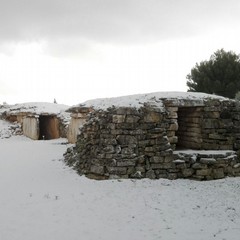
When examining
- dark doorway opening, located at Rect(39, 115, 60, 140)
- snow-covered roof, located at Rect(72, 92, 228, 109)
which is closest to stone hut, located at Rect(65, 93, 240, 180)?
snow-covered roof, located at Rect(72, 92, 228, 109)

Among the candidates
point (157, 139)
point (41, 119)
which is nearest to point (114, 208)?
point (157, 139)

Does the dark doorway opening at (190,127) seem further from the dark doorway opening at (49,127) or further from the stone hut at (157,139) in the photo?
the dark doorway opening at (49,127)

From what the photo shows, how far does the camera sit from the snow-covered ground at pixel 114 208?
469 cm

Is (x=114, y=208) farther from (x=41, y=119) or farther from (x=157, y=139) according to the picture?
(x=41, y=119)

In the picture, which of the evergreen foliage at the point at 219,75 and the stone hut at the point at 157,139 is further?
the evergreen foliage at the point at 219,75

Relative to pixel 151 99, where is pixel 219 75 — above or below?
above

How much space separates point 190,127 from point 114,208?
13.4ft

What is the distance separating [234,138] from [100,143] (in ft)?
12.0

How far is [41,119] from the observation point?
63.9 ft

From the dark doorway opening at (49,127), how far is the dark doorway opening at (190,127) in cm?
989

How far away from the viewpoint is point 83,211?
5.57 metres

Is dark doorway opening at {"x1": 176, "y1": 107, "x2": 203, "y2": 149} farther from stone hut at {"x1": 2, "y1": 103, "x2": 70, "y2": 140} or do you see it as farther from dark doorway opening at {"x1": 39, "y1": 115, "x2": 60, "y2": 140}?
dark doorway opening at {"x1": 39, "y1": 115, "x2": 60, "y2": 140}

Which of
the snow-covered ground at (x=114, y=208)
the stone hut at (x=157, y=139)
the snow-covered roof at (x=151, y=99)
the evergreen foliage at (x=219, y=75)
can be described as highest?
the evergreen foliage at (x=219, y=75)

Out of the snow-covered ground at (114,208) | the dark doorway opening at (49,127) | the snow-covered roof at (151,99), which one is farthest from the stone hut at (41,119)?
the snow-covered ground at (114,208)
